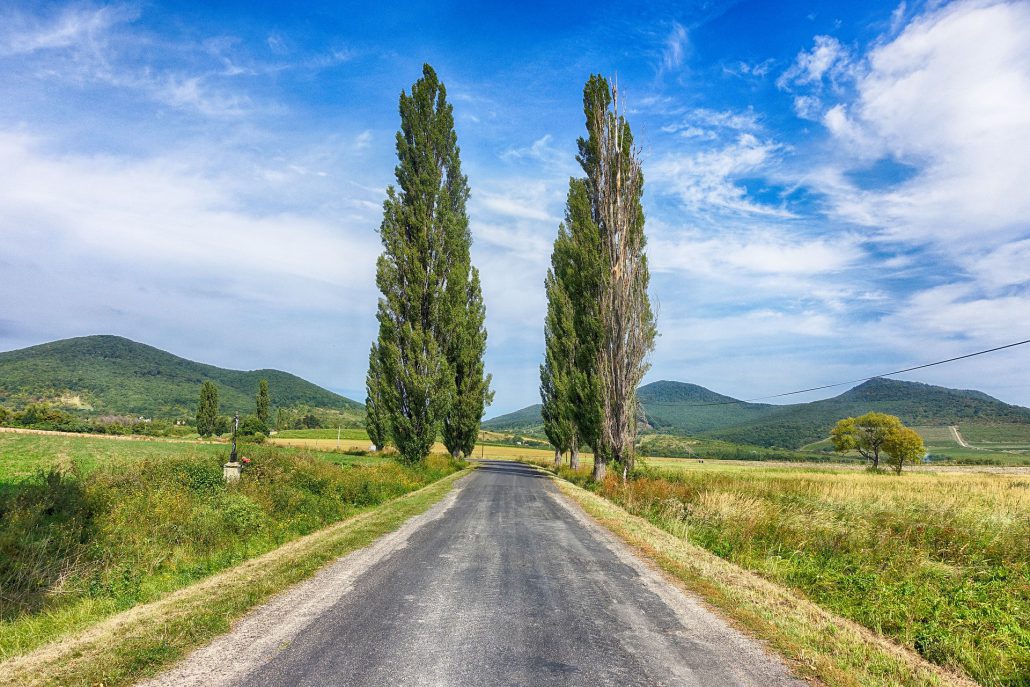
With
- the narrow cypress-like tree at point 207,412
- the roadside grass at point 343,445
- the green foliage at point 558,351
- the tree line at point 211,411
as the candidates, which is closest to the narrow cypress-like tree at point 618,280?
the green foliage at point 558,351

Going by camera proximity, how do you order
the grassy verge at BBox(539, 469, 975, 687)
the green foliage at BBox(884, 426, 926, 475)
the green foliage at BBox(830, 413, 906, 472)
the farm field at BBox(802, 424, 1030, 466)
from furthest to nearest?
the farm field at BBox(802, 424, 1030, 466)
the green foliage at BBox(830, 413, 906, 472)
the green foliage at BBox(884, 426, 926, 475)
the grassy verge at BBox(539, 469, 975, 687)

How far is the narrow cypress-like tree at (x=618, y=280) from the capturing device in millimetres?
23719

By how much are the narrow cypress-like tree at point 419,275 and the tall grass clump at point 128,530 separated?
11113 millimetres

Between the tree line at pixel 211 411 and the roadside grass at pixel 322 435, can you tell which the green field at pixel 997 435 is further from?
the tree line at pixel 211 411

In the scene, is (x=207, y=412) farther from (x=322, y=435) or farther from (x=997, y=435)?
(x=997, y=435)

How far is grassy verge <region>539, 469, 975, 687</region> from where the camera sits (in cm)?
459

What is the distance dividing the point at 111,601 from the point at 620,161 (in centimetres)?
2583

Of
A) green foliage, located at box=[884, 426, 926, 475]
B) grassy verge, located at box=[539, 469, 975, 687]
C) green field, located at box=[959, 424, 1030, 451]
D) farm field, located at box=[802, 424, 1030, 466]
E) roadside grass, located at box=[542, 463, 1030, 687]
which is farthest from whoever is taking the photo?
green field, located at box=[959, 424, 1030, 451]

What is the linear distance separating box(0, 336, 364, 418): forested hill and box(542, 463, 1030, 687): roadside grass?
124449 millimetres

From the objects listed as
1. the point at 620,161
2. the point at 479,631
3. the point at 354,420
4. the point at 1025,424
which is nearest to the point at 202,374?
the point at 354,420

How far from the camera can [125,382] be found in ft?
458

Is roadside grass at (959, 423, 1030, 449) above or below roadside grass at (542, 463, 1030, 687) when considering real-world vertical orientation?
below

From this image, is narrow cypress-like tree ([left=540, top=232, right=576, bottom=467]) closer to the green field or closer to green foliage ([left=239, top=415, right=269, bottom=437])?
green foliage ([left=239, top=415, right=269, bottom=437])

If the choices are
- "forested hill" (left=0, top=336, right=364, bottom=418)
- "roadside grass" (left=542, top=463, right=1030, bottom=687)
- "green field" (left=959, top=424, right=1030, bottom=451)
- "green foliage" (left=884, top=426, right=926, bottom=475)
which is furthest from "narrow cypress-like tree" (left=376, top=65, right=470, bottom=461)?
"green field" (left=959, top=424, right=1030, bottom=451)
